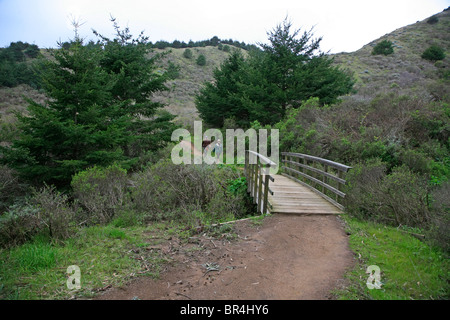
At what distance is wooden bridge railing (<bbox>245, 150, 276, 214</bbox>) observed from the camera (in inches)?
259

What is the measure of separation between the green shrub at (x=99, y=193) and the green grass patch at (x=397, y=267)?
5.97m

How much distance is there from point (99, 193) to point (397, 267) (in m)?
7.19

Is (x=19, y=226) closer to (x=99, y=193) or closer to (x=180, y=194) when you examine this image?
(x=99, y=193)

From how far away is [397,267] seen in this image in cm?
385

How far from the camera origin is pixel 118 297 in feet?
10.7

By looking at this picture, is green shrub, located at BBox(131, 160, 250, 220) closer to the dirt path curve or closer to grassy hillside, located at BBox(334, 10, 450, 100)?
the dirt path curve

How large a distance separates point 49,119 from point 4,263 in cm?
685

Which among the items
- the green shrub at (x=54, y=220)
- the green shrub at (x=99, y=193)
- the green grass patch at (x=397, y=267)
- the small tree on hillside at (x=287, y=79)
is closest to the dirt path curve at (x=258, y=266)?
the green grass patch at (x=397, y=267)

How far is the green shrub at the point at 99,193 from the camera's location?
6766mm

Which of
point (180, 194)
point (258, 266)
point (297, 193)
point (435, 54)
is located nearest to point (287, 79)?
point (297, 193)

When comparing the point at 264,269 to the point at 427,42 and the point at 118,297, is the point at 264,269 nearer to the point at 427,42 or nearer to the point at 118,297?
the point at 118,297

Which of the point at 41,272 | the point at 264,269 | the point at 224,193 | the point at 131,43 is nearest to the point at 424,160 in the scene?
the point at 224,193

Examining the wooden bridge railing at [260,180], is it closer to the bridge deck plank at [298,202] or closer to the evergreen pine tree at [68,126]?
the bridge deck plank at [298,202]

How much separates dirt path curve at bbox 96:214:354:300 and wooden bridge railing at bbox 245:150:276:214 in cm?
105
